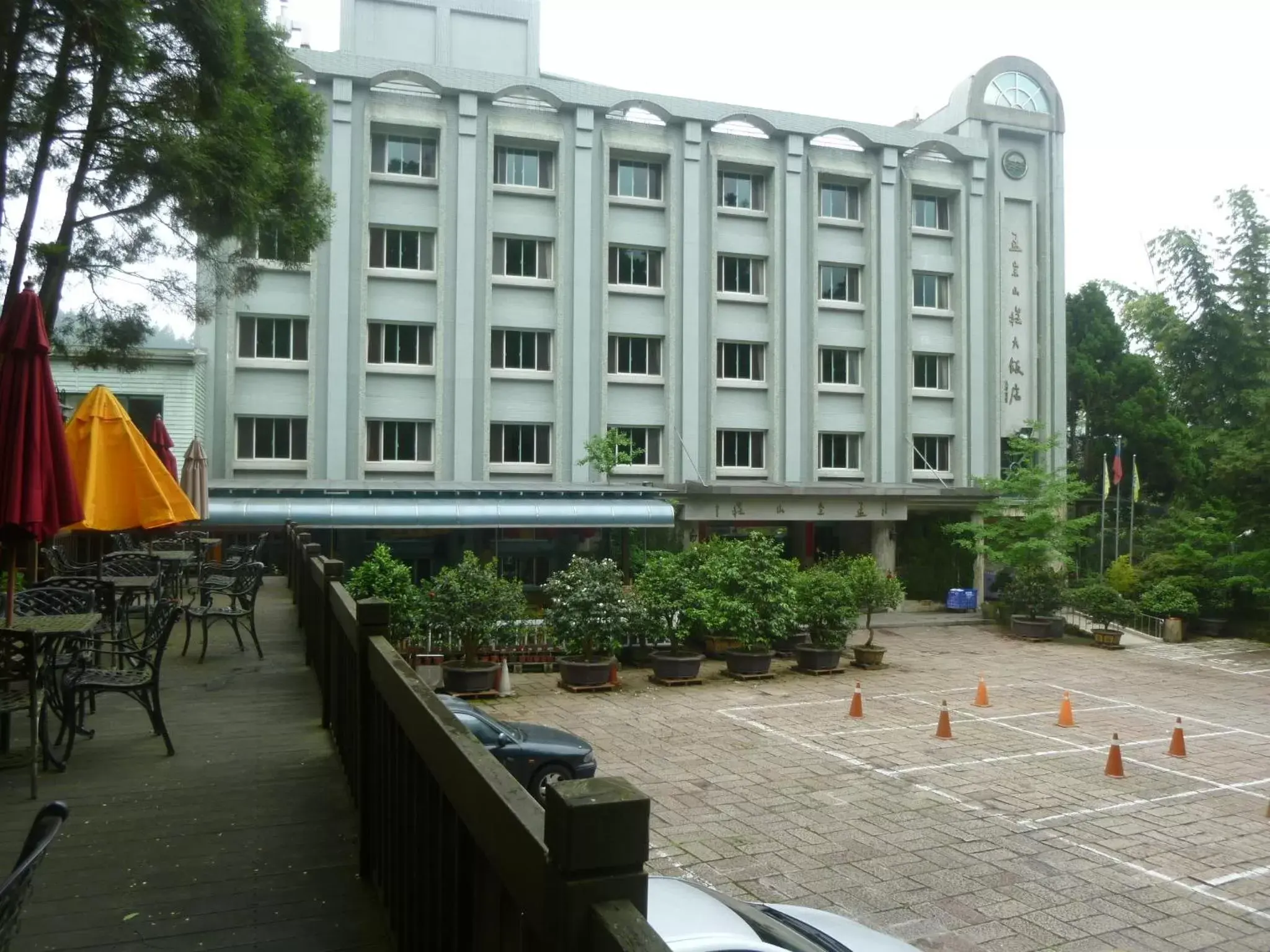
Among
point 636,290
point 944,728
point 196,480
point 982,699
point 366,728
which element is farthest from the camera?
point 636,290

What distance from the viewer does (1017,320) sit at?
39250 millimetres

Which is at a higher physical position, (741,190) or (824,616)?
(741,190)

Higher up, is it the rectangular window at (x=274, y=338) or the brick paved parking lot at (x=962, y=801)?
the rectangular window at (x=274, y=338)

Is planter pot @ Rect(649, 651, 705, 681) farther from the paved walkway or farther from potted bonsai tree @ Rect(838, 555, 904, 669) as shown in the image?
the paved walkway

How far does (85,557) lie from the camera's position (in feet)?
51.6

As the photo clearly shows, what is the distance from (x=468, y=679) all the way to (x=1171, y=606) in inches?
882

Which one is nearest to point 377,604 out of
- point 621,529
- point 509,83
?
point 621,529

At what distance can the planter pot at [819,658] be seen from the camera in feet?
69.7

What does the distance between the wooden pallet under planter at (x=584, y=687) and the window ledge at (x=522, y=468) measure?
1427 cm

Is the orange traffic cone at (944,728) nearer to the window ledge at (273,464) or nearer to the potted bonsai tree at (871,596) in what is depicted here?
the potted bonsai tree at (871,596)

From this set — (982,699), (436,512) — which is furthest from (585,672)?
(436,512)

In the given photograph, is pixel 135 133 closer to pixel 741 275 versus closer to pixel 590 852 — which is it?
pixel 590 852

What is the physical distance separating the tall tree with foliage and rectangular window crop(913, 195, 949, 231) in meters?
28.0

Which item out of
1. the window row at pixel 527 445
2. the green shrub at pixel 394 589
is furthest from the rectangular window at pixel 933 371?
the green shrub at pixel 394 589
